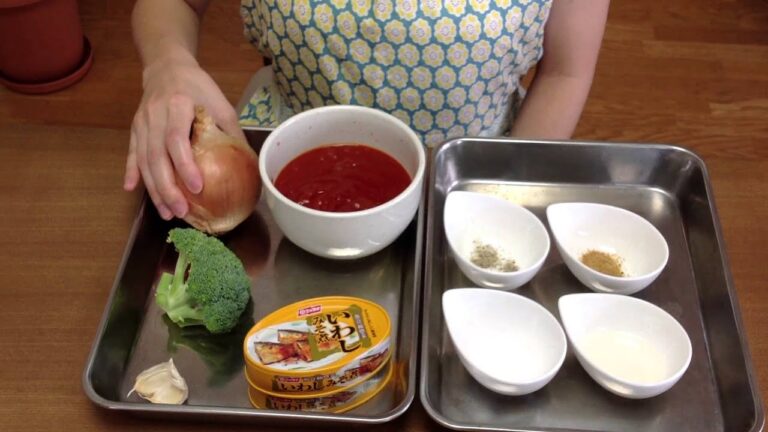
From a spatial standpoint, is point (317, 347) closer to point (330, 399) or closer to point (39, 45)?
point (330, 399)

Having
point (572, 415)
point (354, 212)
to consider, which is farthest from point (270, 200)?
point (572, 415)

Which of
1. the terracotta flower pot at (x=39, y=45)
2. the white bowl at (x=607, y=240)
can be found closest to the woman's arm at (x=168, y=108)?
the white bowl at (x=607, y=240)

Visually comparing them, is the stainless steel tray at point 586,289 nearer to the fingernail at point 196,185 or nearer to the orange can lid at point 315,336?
the orange can lid at point 315,336

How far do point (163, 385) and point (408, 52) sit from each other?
1.64 ft

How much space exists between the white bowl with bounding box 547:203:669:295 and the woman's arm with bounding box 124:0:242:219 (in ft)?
1.24

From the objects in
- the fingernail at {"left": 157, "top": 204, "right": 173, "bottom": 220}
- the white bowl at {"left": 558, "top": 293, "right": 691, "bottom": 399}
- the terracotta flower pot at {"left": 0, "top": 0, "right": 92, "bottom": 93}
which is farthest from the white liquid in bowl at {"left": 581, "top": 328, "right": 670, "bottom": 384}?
the terracotta flower pot at {"left": 0, "top": 0, "right": 92, "bottom": 93}

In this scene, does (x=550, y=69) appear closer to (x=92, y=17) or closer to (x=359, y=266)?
(x=359, y=266)

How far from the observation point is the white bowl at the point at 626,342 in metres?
0.64

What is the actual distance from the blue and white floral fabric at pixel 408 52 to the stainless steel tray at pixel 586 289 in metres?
0.14

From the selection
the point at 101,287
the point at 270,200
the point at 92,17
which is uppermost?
the point at 270,200

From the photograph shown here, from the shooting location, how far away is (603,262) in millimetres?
758

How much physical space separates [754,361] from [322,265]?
44cm

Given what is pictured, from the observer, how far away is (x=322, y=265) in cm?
77

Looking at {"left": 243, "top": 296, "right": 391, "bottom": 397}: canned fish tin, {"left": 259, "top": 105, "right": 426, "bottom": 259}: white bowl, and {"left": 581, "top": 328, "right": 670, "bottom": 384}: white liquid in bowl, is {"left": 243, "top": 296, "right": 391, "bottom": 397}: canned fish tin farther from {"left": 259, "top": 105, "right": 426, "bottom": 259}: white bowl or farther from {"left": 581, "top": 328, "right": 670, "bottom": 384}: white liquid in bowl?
{"left": 581, "top": 328, "right": 670, "bottom": 384}: white liquid in bowl
